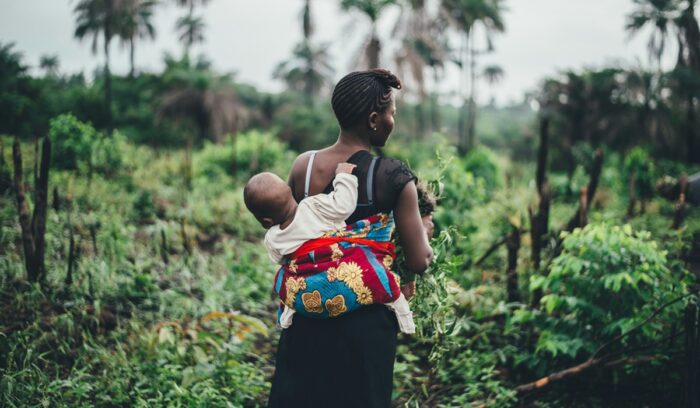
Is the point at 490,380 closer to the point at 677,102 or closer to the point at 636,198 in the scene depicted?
the point at 636,198

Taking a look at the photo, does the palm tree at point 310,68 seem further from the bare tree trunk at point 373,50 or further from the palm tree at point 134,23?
the bare tree trunk at point 373,50

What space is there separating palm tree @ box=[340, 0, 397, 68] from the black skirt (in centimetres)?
1034

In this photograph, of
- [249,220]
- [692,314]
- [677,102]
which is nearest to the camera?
[692,314]

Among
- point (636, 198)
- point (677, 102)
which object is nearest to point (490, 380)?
point (636, 198)

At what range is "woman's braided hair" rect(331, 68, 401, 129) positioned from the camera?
1.72 m

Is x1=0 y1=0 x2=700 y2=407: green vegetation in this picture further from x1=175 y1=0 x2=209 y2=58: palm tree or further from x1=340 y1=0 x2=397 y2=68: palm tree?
x1=175 y1=0 x2=209 y2=58: palm tree

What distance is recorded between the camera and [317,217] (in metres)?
1.71

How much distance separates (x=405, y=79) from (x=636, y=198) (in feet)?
18.3

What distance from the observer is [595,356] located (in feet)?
10.3

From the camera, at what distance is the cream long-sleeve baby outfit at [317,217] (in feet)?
5.49

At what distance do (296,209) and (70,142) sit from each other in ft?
21.1

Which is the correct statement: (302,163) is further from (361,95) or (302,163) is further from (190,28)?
(190,28)

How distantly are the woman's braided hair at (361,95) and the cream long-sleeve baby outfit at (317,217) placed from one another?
0.22 meters

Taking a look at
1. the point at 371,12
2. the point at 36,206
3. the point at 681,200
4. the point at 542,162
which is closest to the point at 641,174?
the point at 542,162
